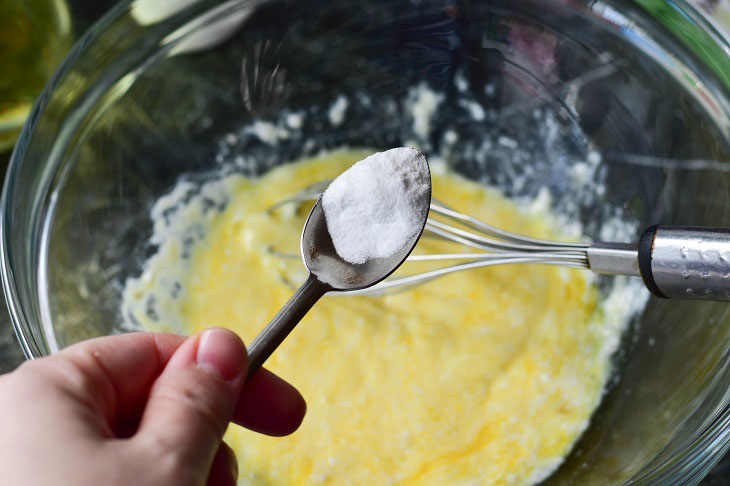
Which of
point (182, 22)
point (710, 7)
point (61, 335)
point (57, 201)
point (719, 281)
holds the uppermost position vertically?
point (710, 7)

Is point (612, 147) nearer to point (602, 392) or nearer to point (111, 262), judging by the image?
point (602, 392)

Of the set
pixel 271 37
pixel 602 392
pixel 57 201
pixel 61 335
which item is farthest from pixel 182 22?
pixel 602 392

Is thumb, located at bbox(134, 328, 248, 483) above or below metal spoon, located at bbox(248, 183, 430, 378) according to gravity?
below

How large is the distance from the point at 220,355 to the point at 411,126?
622mm

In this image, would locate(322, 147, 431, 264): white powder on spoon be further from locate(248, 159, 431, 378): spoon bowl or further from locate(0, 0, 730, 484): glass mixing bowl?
locate(0, 0, 730, 484): glass mixing bowl

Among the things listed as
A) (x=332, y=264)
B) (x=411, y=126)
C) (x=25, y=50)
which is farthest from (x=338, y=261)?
(x=25, y=50)

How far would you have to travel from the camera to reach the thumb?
45 cm

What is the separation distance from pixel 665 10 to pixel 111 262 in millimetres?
712

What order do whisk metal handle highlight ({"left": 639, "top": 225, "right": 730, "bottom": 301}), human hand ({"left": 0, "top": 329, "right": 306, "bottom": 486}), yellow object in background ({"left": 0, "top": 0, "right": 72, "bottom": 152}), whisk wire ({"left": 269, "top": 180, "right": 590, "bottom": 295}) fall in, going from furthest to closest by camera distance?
yellow object in background ({"left": 0, "top": 0, "right": 72, "bottom": 152}) → whisk wire ({"left": 269, "top": 180, "right": 590, "bottom": 295}) → whisk metal handle highlight ({"left": 639, "top": 225, "right": 730, "bottom": 301}) → human hand ({"left": 0, "top": 329, "right": 306, "bottom": 486})

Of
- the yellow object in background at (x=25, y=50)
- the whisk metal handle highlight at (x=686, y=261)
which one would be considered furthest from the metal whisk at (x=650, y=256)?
the yellow object in background at (x=25, y=50)

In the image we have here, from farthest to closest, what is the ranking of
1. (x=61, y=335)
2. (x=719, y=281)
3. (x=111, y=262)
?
(x=111, y=262) < (x=61, y=335) < (x=719, y=281)

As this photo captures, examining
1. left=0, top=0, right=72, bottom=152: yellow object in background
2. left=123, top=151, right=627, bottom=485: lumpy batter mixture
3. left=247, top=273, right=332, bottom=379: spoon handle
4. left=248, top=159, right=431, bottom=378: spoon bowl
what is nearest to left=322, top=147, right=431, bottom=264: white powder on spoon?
left=248, top=159, right=431, bottom=378: spoon bowl

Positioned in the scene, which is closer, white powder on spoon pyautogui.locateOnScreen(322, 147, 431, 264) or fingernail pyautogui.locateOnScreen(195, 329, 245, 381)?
fingernail pyautogui.locateOnScreen(195, 329, 245, 381)

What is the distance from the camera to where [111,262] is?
3.05 feet
